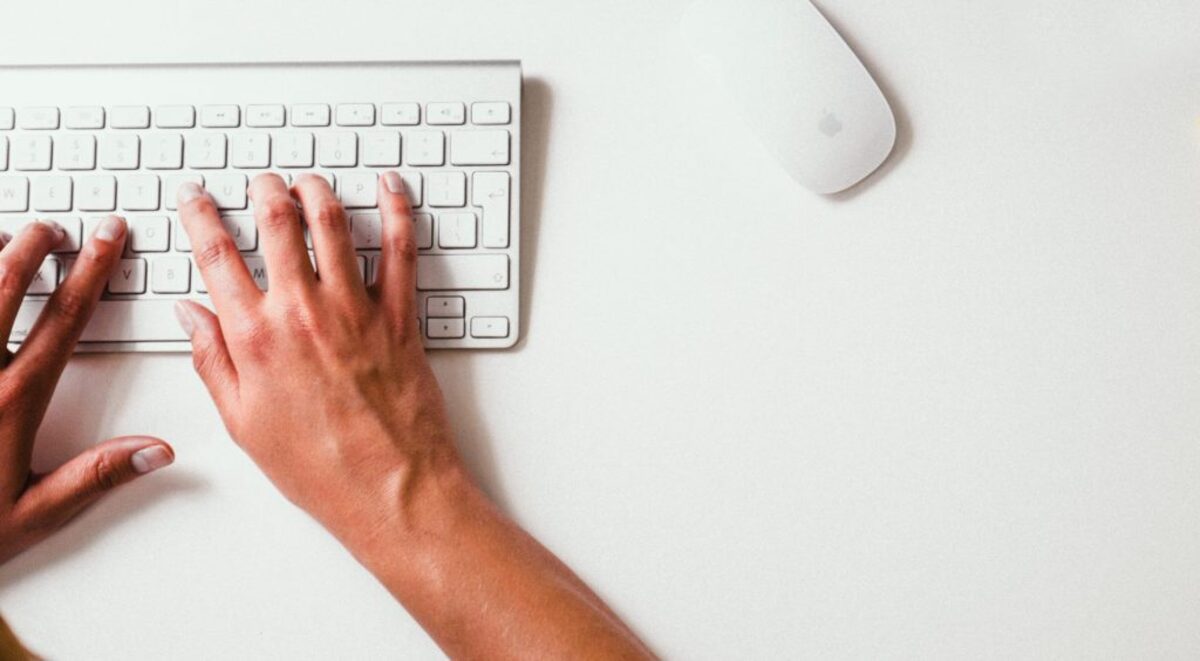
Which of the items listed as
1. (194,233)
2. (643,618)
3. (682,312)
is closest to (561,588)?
(643,618)

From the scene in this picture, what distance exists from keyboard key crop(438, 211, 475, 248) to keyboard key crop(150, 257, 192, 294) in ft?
0.56

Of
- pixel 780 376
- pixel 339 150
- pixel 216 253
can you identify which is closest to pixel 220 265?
pixel 216 253

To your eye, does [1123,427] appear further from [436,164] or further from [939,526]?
[436,164]

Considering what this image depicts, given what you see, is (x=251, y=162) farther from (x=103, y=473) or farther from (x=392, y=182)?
(x=103, y=473)

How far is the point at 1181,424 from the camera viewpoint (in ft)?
2.00

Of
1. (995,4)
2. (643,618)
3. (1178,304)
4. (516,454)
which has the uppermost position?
(995,4)

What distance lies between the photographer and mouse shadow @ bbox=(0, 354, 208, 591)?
588mm

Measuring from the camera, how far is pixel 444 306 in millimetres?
595

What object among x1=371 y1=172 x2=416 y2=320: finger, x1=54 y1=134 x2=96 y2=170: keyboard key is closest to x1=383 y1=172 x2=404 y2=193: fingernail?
x1=371 y1=172 x2=416 y2=320: finger

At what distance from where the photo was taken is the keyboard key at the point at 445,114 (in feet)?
1.98

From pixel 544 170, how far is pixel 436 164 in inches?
3.0

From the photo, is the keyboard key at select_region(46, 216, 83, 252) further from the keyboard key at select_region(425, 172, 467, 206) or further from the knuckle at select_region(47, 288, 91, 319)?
the keyboard key at select_region(425, 172, 467, 206)

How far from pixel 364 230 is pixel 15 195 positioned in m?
0.24

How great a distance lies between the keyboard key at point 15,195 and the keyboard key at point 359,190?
210 mm
